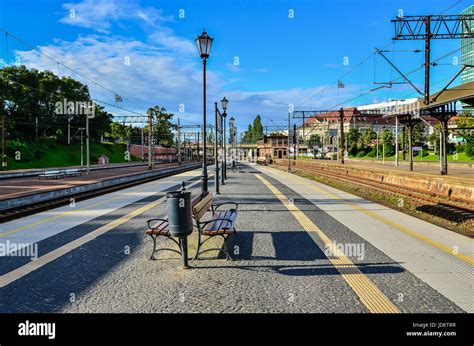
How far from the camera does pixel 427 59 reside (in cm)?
1934

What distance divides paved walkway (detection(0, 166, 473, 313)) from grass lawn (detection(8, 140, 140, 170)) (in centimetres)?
4053

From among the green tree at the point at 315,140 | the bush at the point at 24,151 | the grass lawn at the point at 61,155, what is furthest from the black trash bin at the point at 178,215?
the green tree at the point at 315,140

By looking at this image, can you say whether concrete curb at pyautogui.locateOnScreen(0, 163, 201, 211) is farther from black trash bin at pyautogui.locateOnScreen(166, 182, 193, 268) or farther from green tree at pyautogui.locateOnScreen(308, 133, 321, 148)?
green tree at pyautogui.locateOnScreen(308, 133, 321, 148)

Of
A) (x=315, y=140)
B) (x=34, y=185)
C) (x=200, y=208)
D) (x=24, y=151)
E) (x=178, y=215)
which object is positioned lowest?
(x=34, y=185)

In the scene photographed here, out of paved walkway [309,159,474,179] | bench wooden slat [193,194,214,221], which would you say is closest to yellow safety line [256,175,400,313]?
bench wooden slat [193,194,214,221]

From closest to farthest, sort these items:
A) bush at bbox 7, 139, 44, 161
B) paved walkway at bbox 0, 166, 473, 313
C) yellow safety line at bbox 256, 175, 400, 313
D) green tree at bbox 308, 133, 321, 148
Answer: yellow safety line at bbox 256, 175, 400, 313 < paved walkway at bbox 0, 166, 473, 313 < bush at bbox 7, 139, 44, 161 < green tree at bbox 308, 133, 321, 148

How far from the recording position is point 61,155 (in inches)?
2285

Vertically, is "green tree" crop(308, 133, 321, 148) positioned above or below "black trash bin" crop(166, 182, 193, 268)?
above

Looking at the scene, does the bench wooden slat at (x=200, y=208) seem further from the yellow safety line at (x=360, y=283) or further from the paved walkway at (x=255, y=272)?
the yellow safety line at (x=360, y=283)

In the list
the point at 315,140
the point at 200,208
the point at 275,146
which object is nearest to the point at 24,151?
the point at 200,208

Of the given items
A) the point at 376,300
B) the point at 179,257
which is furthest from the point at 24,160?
the point at 376,300

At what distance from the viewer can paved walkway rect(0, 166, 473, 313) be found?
4207 mm

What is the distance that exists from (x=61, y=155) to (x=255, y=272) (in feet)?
197

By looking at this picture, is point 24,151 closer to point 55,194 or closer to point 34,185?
point 34,185
